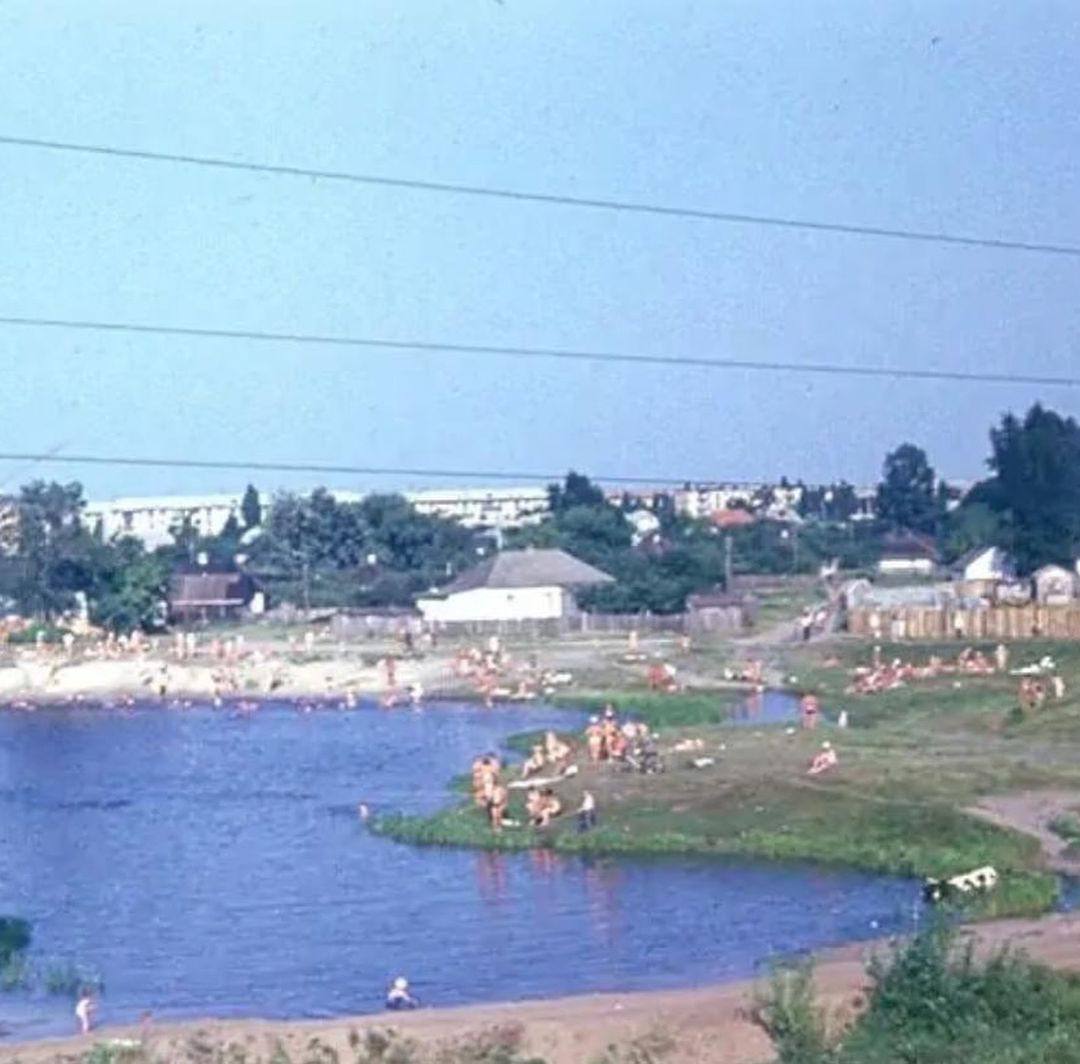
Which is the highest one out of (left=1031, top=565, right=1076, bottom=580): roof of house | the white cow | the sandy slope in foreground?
(left=1031, top=565, right=1076, bottom=580): roof of house

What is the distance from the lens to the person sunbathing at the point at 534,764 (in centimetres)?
4666

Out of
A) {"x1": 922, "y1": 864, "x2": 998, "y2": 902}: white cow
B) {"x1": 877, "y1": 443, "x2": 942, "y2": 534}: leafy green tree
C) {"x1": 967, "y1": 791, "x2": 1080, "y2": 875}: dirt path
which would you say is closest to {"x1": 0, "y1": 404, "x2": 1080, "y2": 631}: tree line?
{"x1": 877, "y1": 443, "x2": 942, "y2": 534}: leafy green tree

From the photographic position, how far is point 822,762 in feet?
147

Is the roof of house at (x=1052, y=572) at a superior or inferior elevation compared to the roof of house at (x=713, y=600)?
superior

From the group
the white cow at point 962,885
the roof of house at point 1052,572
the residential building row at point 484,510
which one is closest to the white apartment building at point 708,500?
the residential building row at point 484,510

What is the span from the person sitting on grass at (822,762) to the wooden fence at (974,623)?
99.2 ft

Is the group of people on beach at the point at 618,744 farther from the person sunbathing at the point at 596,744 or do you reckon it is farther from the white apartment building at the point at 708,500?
the white apartment building at the point at 708,500

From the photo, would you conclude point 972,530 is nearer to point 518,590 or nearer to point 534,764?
point 518,590

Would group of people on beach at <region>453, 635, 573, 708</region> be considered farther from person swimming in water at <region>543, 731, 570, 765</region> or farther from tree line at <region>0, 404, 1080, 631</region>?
person swimming in water at <region>543, 731, 570, 765</region>

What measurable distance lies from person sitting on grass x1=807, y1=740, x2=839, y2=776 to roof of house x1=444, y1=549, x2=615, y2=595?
4722 centimetres

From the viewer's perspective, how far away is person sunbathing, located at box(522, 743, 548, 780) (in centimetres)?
4666

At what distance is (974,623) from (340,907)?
153ft

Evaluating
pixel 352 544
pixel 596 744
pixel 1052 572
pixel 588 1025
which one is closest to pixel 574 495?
pixel 352 544

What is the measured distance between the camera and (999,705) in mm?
58125
